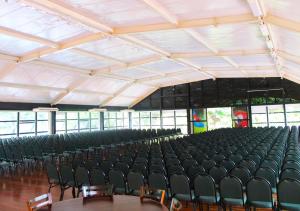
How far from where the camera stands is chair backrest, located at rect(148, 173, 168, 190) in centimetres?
582

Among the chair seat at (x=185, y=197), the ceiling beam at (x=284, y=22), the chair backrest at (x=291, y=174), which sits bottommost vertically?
the chair seat at (x=185, y=197)

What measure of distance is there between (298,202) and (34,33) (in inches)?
358

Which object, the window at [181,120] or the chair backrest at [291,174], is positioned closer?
the chair backrest at [291,174]

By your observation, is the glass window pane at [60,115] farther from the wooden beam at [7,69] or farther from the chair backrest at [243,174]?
the chair backrest at [243,174]

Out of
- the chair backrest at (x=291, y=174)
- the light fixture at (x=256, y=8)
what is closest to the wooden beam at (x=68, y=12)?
the light fixture at (x=256, y=8)

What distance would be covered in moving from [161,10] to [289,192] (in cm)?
540

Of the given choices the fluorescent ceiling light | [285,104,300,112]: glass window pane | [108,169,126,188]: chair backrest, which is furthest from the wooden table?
[285,104,300,112]: glass window pane

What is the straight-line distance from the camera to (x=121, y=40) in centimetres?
1098

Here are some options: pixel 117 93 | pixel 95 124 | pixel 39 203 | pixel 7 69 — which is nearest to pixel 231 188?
pixel 39 203

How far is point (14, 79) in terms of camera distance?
14.0 meters

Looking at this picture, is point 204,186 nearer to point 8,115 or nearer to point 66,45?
point 66,45

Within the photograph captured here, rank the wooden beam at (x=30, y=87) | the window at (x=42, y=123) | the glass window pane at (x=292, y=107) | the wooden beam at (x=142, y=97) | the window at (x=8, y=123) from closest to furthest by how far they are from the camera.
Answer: the wooden beam at (x=30, y=87), the window at (x=8, y=123), the window at (x=42, y=123), the glass window pane at (x=292, y=107), the wooden beam at (x=142, y=97)

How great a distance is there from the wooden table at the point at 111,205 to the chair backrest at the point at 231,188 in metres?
2.37

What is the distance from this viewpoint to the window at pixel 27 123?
17422 millimetres
